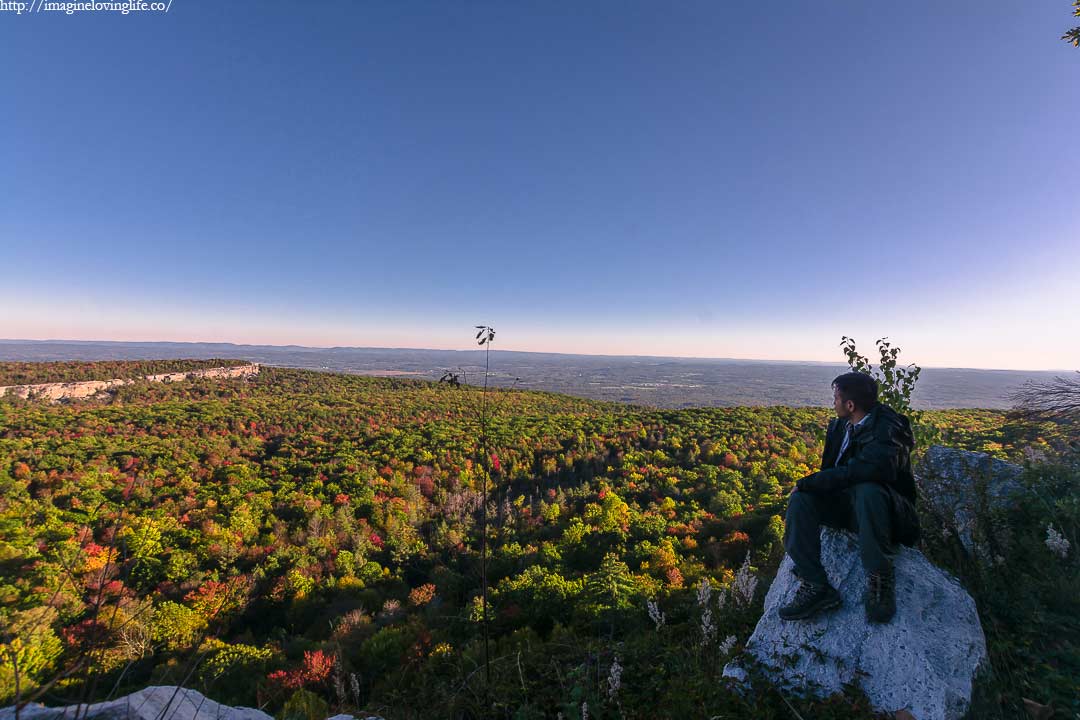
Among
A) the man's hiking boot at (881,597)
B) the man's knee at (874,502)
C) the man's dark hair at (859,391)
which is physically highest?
the man's dark hair at (859,391)

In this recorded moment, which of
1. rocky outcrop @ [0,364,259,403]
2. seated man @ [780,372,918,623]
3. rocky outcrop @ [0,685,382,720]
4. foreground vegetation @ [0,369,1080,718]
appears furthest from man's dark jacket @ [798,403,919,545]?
rocky outcrop @ [0,364,259,403]

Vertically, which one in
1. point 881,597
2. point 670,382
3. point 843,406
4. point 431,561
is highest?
point 843,406

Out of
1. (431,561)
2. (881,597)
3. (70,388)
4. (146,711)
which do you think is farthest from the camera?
(70,388)

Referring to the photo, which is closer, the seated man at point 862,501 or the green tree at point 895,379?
the seated man at point 862,501

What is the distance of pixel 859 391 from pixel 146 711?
651 cm

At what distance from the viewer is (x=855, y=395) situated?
3748 millimetres

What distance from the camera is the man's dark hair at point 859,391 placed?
3.72 metres

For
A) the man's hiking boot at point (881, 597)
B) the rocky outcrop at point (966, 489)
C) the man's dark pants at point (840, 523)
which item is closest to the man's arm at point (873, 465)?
the man's dark pants at point (840, 523)

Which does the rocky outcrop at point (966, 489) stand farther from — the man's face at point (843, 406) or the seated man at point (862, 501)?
the man's face at point (843, 406)

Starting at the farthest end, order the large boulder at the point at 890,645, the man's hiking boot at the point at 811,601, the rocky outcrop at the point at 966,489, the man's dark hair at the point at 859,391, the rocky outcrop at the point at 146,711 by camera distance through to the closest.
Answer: the rocky outcrop at the point at 966,489, the man's dark hair at the point at 859,391, the man's hiking boot at the point at 811,601, the large boulder at the point at 890,645, the rocky outcrop at the point at 146,711

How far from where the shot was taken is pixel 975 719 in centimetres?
284

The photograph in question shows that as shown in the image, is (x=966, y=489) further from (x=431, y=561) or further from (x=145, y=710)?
(x=431, y=561)

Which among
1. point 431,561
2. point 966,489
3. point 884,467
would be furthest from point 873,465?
point 431,561

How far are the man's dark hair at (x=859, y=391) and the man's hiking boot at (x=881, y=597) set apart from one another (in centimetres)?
147
